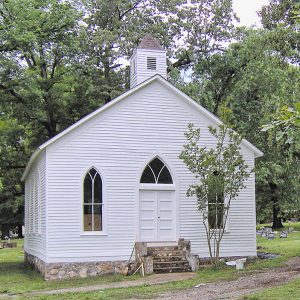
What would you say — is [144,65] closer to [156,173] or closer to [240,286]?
[156,173]

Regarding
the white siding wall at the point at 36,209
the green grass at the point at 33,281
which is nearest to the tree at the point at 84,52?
the white siding wall at the point at 36,209

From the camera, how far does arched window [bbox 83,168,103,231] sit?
16641 millimetres

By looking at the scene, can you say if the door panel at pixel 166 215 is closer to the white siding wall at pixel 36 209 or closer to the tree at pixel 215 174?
the tree at pixel 215 174

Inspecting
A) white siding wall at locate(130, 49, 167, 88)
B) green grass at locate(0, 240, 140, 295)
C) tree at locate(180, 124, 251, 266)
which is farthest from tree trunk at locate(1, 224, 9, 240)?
tree at locate(180, 124, 251, 266)

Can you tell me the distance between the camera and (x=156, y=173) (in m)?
17.6

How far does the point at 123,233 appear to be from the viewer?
16.8 m

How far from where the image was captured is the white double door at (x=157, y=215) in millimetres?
17266

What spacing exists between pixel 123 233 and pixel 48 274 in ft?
8.83

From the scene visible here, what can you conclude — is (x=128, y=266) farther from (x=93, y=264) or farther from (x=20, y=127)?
(x=20, y=127)

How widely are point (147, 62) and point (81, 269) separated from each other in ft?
25.7

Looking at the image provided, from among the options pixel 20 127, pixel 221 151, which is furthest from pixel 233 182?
pixel 20 127

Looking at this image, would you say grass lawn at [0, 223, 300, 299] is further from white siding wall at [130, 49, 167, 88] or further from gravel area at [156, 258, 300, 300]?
white siding wall at [130, 49, 167, 88]

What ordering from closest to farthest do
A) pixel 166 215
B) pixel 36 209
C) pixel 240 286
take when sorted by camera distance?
pixel 240 286, pixel 166 215, pixel 36 209

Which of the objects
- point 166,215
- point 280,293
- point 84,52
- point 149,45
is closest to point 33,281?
point 166,215
